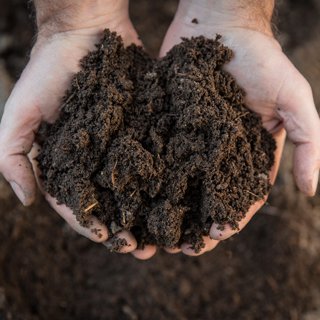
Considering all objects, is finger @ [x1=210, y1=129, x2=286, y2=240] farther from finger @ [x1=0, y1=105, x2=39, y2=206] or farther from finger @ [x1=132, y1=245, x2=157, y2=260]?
finger @ [x1=0, y1=105, x2=39, y2=206]

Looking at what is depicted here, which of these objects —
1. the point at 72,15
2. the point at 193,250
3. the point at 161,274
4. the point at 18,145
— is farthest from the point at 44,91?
the point at 161,274

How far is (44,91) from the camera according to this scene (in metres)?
2.18

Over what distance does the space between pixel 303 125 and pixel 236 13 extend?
0.66 metres

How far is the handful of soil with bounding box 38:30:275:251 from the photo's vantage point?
1983 millimetres

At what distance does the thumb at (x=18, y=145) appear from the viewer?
7.11 ft

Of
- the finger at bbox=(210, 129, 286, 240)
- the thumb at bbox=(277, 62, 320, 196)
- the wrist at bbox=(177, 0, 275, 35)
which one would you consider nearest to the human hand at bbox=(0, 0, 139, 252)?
the finger at bbox=(210, 129, 286, 240)

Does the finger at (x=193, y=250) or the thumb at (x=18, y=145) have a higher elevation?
the thumb at (x=18, y=145)

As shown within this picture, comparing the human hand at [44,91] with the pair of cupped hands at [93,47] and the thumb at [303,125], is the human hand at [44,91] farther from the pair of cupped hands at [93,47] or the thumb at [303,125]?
the thumb at [303,125]

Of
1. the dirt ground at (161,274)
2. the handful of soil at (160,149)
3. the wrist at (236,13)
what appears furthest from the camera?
the dirt ground at (161,274)

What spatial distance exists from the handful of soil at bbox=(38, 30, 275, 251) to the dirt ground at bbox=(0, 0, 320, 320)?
0.72 metres

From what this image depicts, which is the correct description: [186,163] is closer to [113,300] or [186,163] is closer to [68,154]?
[68,154]

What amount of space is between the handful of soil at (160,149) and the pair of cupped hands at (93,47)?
71 millimetres

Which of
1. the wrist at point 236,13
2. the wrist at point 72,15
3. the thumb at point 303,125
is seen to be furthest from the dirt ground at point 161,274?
the wrist at point 236,13

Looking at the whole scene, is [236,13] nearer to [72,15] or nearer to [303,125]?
[303,125]
